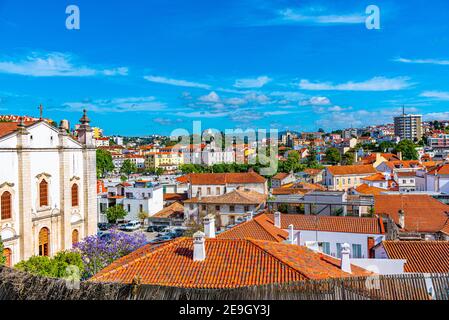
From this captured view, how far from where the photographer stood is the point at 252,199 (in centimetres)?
3975

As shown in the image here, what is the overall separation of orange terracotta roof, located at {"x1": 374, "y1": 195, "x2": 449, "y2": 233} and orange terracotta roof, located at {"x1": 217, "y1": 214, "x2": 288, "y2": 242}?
8.96m

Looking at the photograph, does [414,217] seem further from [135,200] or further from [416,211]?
[135,200]

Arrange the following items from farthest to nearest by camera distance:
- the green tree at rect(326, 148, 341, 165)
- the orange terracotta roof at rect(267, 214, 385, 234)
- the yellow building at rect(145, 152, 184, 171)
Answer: the yellow building at rect(145, 152, 184, 171)
the green tree at rect(326, 148, 341, 165)
the orange terracotta roof at rect(267, 214, 385, 234)

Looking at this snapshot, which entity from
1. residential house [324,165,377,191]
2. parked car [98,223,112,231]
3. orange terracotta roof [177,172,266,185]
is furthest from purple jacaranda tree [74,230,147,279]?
residential house [324,165,377,191]

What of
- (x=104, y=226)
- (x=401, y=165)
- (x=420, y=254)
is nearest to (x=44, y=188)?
(x=104, y=226)

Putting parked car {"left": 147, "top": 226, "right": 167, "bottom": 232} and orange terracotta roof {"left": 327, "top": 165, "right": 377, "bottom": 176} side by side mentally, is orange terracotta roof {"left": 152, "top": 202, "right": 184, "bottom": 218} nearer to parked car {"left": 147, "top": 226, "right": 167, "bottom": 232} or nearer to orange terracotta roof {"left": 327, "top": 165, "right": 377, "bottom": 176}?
parked car {"left": 147, "top": 226, "right": 167, "bottom": 232}

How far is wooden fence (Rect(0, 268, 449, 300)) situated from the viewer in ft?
19.7

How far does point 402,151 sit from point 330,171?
42285 millimetres

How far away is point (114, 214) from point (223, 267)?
3327 cm

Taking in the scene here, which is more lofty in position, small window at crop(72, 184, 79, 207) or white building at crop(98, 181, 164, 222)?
small window at crop(72, 184, 79, 207)

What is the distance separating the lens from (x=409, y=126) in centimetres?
15600

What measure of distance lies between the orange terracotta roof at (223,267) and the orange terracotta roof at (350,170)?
50.9m
